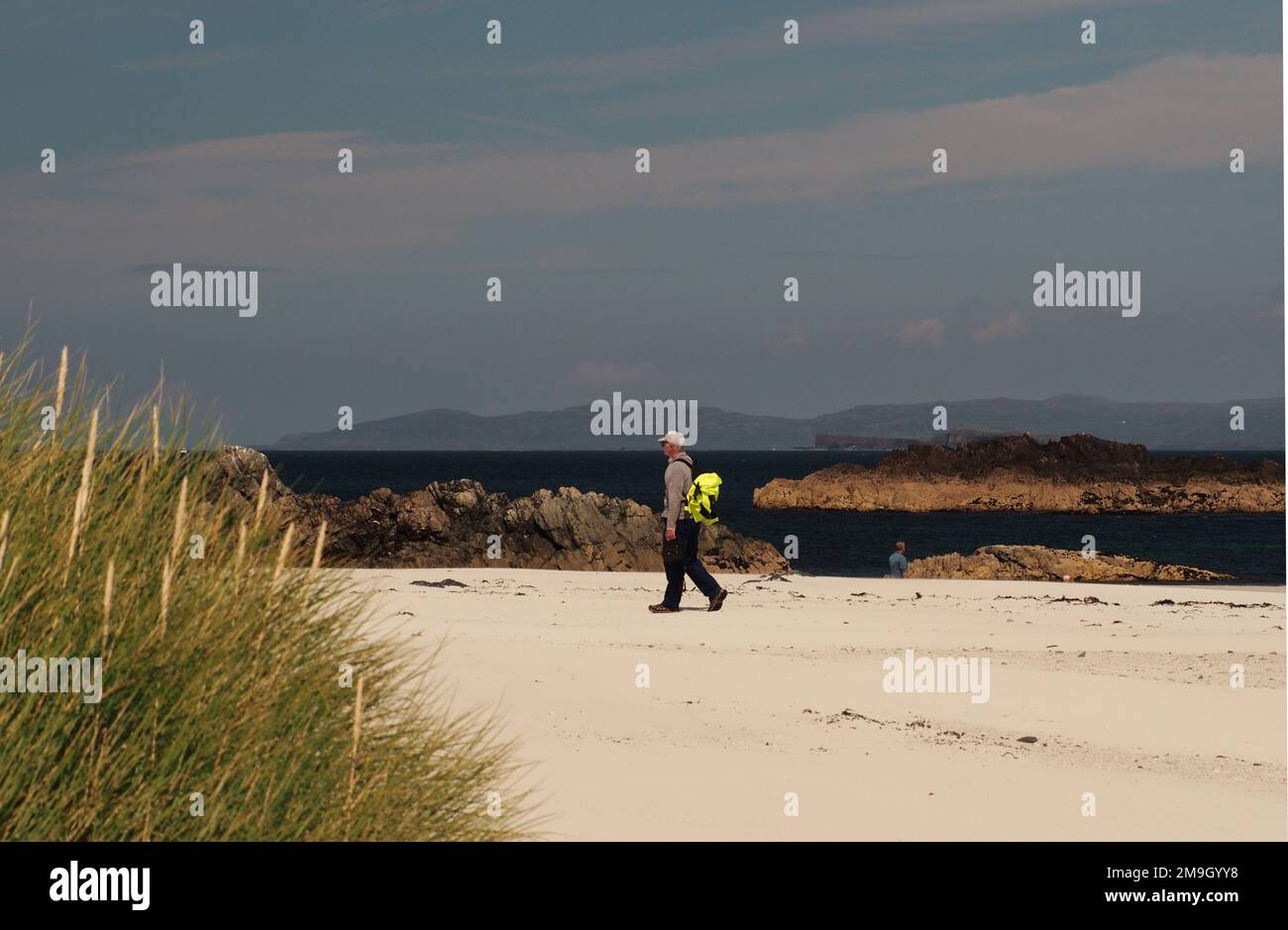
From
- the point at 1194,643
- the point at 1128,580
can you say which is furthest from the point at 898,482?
the point at 1194,643

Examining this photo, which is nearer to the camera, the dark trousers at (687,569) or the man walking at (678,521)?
the man walking at (678,521)

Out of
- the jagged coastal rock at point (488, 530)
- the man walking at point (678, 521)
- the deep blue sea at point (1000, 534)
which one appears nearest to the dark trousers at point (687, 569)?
the man walking at point (678, 521)

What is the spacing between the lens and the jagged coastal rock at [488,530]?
28.8m

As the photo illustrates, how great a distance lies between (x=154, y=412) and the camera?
5.32 metres

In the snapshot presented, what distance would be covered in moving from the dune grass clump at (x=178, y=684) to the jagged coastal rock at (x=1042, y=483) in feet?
326

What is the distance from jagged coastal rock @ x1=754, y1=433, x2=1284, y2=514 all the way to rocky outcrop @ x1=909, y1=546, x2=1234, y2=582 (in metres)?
63.6

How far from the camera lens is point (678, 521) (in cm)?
1534

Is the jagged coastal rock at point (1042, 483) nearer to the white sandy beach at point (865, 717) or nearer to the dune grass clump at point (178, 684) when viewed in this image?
the white sandy beach at point (865, 717)

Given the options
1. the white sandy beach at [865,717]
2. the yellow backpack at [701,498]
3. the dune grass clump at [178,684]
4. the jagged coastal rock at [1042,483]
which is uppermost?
the jagged coastal rock at [1042,483]

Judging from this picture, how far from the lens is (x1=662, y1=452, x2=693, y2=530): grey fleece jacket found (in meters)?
15.2

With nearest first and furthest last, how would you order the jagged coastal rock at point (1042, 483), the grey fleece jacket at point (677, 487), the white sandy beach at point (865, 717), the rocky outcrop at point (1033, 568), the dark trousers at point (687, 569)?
1. the white sandy beach at point (865, 717)
2. the grey fleece jacket at point (677, 487)
3. the dark trousers at point (687, 569)
4. the rocky outcrop at point (1033, 568)
5. the jagged coastal rock at point (1042, 483)

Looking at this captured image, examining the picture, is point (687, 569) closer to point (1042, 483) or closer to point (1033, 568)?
point (1033, 568)

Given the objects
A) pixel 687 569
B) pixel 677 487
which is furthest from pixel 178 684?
pixel 687 569
